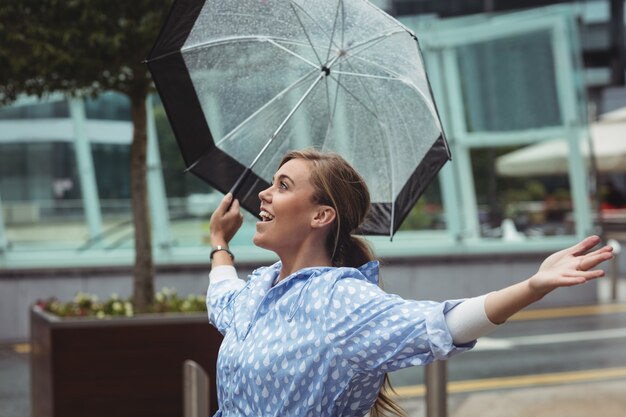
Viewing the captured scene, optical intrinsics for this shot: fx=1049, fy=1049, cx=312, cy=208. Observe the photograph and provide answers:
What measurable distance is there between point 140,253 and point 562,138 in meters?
9.05

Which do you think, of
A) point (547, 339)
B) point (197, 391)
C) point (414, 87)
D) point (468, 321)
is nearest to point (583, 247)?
point (468, 321)

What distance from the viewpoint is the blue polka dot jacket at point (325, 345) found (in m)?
2.24

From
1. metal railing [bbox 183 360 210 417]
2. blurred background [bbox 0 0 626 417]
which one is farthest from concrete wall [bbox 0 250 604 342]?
metal railing [bbox 183 360 210 417]

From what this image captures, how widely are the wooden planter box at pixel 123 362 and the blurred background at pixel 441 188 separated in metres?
5.90

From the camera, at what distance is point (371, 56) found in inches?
124

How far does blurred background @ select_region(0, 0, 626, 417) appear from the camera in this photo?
522 inches

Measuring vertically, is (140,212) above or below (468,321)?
above

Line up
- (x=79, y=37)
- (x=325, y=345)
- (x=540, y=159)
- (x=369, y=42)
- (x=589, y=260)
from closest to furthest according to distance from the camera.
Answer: (x=589, y=260), (x=325, y=345), (x=369, y=42), (x=79, y=37), (x=540, y=159)

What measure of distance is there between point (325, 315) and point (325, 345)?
7 cm

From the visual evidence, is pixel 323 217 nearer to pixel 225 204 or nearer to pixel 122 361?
pixel 225 204

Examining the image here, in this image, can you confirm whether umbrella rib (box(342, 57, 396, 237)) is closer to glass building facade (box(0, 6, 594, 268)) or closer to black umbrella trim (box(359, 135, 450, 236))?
black umbrella trim (box(359, 135, 450, 236))

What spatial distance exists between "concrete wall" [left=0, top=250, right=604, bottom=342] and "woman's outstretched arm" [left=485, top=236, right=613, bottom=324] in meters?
10.7

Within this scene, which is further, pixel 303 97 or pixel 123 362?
pixel 123 362

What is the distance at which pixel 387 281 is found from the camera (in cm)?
1375
